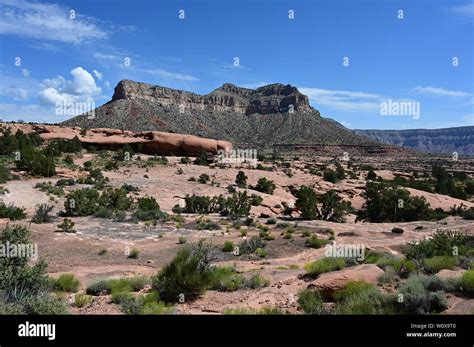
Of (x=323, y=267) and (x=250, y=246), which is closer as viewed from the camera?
(x=323, y=267)

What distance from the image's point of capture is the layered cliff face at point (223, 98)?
103 meters

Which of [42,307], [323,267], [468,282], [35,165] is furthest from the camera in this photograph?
[35,165]

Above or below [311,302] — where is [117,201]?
above

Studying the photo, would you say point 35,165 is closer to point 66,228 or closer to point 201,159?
point 66,228

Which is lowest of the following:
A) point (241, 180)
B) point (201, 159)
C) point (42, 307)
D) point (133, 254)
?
point (133, 254)

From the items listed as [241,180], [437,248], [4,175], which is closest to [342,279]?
[437,248]

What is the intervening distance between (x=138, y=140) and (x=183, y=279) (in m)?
40.8

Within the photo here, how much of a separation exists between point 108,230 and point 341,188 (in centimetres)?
2406

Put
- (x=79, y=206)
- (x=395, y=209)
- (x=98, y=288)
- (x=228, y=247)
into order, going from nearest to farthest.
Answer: (x=98, y=288), (x=228, y=247), (x=79, y=206), (x=395, y=209)

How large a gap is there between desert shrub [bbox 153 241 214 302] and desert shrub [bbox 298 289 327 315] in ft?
6.62

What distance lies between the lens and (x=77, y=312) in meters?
7.00

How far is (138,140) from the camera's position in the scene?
47031 millimetres

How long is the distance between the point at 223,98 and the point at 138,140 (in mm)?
75434

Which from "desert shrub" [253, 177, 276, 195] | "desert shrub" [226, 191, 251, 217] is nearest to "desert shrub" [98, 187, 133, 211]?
"desert shrub" [226, 191, 251, 217]
